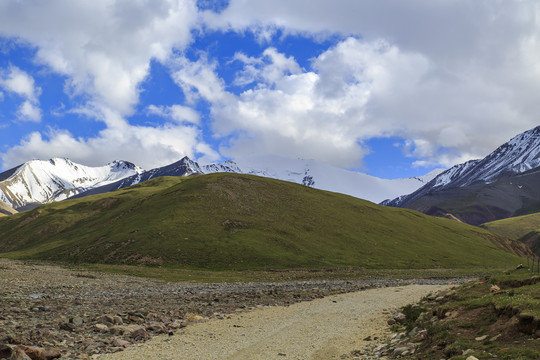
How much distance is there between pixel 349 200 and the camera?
173m

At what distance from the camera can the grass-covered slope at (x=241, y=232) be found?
100 metres

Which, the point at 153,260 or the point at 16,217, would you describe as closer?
the point at 153,260

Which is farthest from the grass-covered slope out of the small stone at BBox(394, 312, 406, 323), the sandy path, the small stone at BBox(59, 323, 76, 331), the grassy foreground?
the grassy foreground

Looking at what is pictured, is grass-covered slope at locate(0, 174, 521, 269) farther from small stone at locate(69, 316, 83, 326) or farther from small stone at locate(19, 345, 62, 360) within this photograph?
small stone at locate(19, 345, 62, 360)

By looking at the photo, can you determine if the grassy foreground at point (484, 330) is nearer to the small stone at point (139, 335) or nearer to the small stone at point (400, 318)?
the small stone at point (400, 318)

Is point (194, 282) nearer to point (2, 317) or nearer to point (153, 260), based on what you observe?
point (153, 260)

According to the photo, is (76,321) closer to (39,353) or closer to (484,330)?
(39,353)

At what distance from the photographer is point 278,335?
3023 centimetres

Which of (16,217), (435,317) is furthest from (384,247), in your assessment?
(16,217)

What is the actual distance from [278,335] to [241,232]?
84.1 m

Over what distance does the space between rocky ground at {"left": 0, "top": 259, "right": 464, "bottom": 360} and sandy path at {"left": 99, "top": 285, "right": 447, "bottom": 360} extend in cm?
194

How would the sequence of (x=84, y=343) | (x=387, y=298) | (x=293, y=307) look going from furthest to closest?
1. (x=387, y=298)
2. (x=293, y=307)
3. (x=84, y=343)

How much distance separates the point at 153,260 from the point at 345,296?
184 ft

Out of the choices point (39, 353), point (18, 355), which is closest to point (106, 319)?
point (39, 353)
